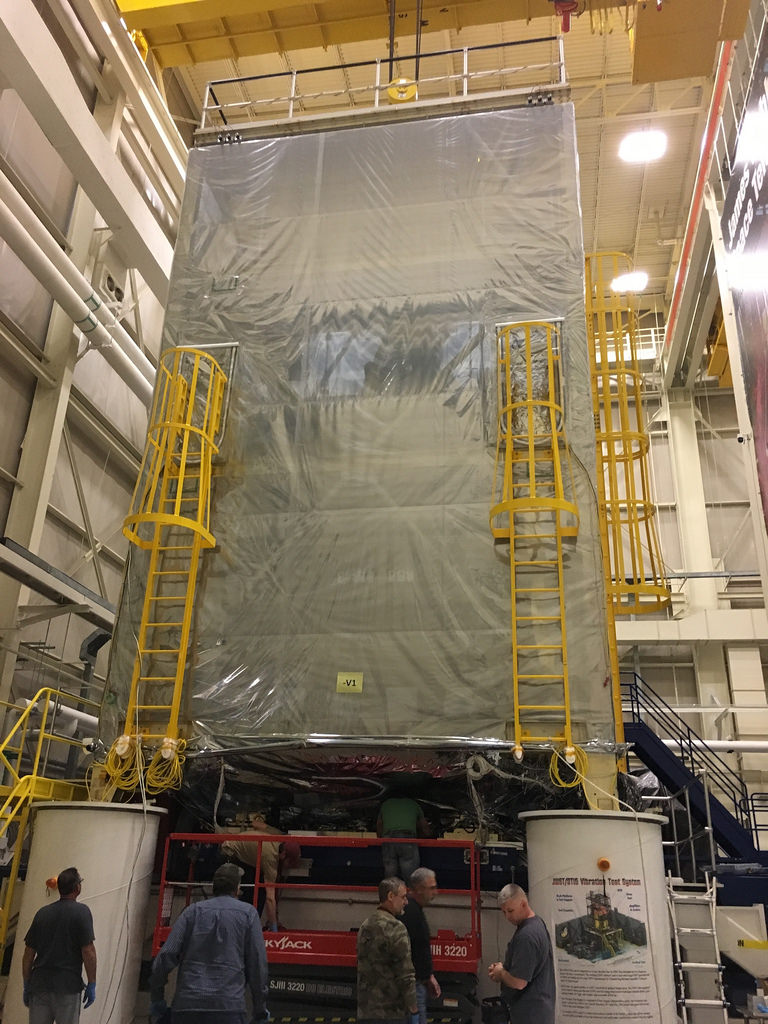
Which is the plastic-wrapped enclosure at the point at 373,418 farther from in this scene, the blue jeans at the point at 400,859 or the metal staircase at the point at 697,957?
the metal staircase at the point at 697,957

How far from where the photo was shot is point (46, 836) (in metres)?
7.84

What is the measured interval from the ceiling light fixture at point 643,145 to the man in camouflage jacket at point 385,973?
19258mm

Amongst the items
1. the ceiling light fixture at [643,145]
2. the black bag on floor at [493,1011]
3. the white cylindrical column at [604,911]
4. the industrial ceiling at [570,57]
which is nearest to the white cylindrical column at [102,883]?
the black bag on floor at [493,1011]

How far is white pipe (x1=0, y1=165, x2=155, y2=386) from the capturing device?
13.0 meters

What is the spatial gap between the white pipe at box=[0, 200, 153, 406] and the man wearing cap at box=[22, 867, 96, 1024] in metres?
10.3

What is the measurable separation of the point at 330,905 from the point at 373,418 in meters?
5.93

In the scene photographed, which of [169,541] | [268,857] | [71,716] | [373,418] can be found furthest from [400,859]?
[71,716]

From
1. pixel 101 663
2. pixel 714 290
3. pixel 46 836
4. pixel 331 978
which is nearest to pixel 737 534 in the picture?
pixel 714 290

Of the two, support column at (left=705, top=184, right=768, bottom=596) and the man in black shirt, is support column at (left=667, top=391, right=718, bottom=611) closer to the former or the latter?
support column at (left=705, top=184, right=768, bottom=596)

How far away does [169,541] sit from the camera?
10.6m

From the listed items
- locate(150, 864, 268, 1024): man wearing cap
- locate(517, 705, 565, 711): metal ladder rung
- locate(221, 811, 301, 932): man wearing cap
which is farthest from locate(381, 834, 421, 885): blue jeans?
locate(150, 864, 268, 1024): man wearing cap

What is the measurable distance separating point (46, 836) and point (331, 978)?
10.1 feet

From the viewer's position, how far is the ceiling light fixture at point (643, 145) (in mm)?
19922

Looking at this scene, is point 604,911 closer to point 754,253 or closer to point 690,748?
point 690,748
